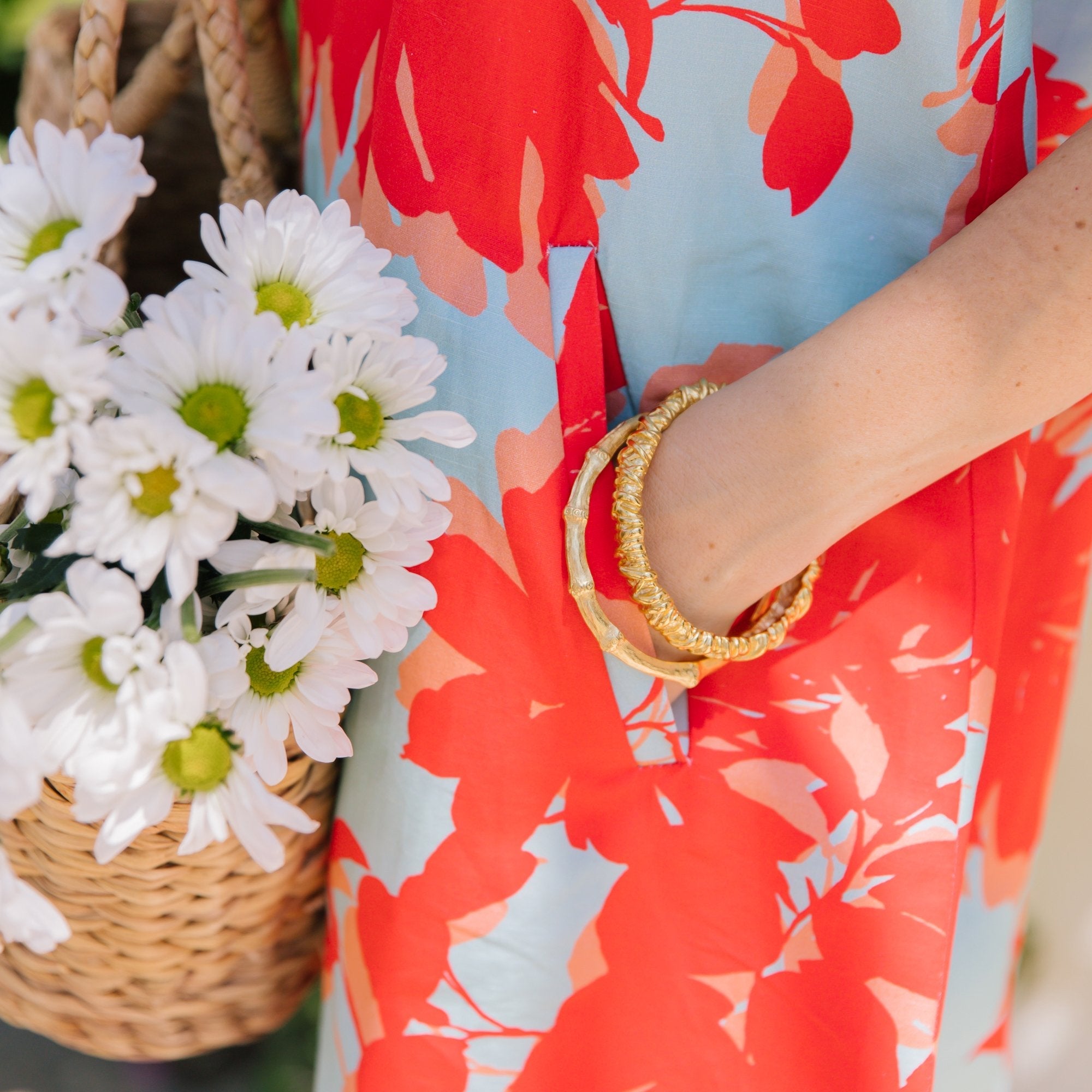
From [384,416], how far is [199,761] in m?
0.17

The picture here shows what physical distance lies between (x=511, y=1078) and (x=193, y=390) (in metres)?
0.53

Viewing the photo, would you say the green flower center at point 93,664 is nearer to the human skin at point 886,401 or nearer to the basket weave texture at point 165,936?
the basket weave texture at point 165,936

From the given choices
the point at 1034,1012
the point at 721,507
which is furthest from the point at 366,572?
the point at 1034,1012

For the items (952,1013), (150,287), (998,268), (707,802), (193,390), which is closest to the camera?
(193,390)

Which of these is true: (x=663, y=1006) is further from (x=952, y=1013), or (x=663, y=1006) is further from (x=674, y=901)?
(x=952, y=1013)

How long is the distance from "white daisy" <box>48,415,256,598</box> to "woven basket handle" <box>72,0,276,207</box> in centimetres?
36

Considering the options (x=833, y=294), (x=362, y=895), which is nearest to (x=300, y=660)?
(x=362, y=895)

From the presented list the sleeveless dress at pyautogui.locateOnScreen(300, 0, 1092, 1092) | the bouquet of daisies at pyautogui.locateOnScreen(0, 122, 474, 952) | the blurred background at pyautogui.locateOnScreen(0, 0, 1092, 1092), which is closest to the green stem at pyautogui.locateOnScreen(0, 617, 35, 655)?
the bouquet of daisies at pyautogui.locateOnScreen(0, 122, 474, 952)

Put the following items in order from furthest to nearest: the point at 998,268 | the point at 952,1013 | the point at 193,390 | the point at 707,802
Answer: the point at 952,1013 < the point at 707,802 < the point at 998,268 < the point at 193,390

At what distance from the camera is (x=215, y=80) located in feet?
2.15

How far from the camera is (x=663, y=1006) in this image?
610 millimetres

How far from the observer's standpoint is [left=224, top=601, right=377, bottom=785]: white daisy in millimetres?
398

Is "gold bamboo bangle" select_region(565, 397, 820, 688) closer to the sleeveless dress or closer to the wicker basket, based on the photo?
the sleeveless dress

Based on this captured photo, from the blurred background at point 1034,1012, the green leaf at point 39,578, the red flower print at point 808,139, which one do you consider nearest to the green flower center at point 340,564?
the green leaf at point 39,578
